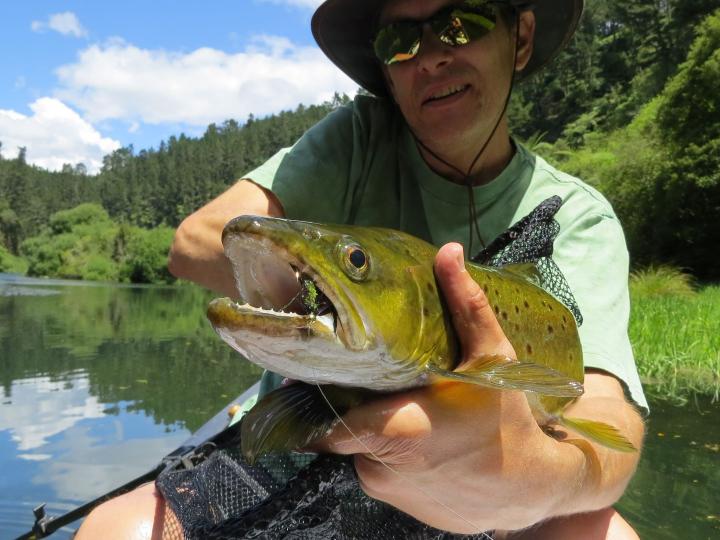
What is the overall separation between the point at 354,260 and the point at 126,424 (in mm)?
8155

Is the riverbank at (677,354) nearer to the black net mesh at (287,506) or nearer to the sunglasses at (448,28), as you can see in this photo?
the sunglasses at (448,28)

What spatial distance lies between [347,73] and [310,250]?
77.5 inches

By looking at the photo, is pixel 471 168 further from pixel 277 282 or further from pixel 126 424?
pixel 126 424

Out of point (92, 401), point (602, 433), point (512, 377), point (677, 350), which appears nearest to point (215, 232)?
point (512, 377)

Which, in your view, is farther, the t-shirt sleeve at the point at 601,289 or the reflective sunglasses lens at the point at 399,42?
the reflective sunglasses lens at the point at 399,42

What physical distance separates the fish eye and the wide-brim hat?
1592 millimetres

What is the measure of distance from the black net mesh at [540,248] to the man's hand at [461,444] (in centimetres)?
59

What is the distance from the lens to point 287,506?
5.70 ft

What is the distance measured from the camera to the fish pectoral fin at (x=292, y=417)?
1.40 m

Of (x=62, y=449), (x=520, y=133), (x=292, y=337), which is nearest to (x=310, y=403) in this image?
(x=292, y=337)

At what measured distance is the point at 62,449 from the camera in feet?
23.6

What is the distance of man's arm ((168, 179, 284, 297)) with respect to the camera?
7.28ft

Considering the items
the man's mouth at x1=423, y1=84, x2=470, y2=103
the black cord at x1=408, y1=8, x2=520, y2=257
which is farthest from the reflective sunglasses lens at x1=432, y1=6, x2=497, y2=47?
the black cord at x1=408, y1=8, x2=520, y2=257

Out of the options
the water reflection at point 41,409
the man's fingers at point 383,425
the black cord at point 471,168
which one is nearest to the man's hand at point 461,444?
the man's fingers at point 383,425
